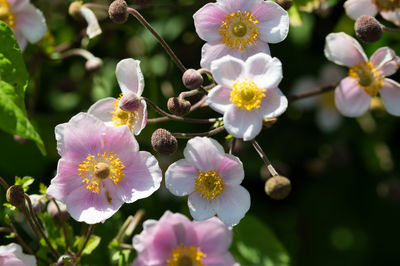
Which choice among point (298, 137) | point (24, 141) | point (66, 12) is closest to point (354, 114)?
point (298, 137)

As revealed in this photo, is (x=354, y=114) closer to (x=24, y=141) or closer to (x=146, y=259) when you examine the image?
(x=146, y=259)

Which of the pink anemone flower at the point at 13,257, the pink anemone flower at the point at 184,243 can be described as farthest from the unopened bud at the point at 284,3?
the pink anemone flower at the point at 13,257

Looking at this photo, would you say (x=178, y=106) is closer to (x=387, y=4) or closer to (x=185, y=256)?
(x=185, y=256)

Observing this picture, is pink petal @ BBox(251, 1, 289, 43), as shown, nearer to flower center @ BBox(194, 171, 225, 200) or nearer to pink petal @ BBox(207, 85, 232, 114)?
pink petal @ BBox(207, 85, 232, 114)

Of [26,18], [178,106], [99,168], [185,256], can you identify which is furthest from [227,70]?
[26,18]

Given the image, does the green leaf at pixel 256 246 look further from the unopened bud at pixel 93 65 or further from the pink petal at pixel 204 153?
the unopened bud at pixel 93 65

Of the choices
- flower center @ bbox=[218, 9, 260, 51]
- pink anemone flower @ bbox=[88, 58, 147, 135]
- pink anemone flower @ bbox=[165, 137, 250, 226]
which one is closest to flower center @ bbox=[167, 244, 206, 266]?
pink anemone flower @ bbox=[165, 137, 250, 226]
